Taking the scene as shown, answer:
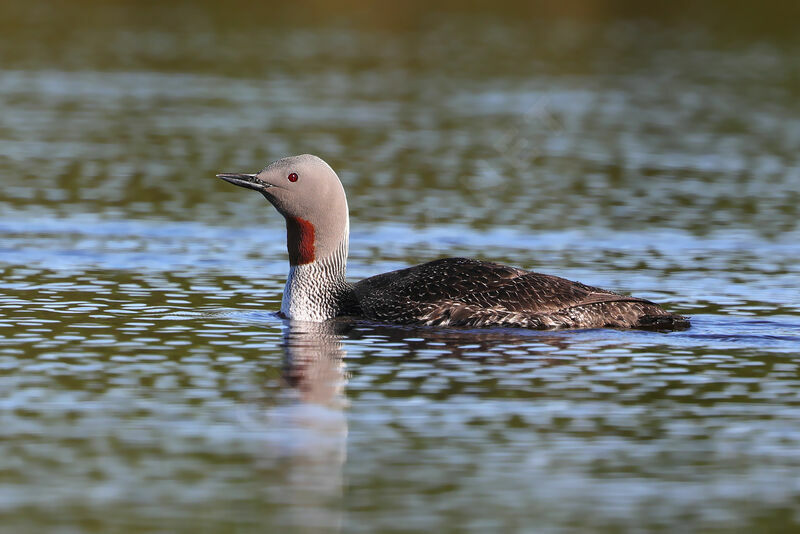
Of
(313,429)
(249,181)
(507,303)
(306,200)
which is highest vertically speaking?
(249,181)

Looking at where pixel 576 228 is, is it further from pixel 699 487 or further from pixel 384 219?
pixel 699 487

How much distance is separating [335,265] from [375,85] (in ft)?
71.4

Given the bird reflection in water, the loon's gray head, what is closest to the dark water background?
the bird reflection in water

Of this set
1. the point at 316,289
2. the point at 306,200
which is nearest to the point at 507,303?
the point at 316,289

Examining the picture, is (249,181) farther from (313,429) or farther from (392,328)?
(313,429)

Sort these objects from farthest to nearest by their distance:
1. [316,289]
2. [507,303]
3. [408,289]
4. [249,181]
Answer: [316,289] < [249,181] < [408,289] < [507,303]

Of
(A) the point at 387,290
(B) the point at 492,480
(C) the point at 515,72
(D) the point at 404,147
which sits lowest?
(B) the point at 492,480

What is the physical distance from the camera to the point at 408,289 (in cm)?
1252

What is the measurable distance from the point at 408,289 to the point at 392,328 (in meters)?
0.32

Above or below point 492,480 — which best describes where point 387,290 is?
above

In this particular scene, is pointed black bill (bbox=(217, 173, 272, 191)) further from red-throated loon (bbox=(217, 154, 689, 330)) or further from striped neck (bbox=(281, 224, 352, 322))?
striped neck (bbox=(281, 224, 352, 322))

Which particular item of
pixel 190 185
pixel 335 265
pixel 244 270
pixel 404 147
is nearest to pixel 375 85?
pixel 404 147

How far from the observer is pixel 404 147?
2514 centimetres

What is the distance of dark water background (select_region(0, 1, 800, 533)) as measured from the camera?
789 cm
